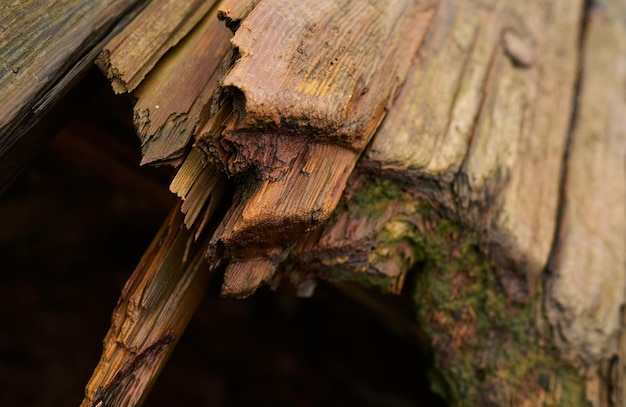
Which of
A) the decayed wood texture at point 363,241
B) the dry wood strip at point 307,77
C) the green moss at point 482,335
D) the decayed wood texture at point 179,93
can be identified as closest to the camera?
the dry wood strip at point 307,77

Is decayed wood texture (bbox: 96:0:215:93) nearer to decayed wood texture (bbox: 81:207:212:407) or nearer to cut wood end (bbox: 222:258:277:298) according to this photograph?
decayed wood texture (bbox: 81:207:212:407)

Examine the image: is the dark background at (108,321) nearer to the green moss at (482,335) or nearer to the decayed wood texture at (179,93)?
the green moss at (482,335)

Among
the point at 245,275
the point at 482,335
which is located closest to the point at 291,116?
the point at 245,275

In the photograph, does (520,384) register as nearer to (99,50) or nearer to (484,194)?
(484,194)

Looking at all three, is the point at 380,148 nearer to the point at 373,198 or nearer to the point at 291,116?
the point at 373,198

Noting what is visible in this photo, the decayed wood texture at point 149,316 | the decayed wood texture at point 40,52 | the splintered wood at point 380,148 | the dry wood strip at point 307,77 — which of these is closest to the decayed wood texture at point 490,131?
the splintered wood at point 380,148

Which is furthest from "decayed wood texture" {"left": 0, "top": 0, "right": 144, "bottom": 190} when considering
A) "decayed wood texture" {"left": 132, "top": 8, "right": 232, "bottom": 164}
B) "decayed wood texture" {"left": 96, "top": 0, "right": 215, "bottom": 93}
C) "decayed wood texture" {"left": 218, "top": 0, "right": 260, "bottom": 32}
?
"decayed wood texture" {"left": 218, "top": 0, "right": 260, "bottom": 32}

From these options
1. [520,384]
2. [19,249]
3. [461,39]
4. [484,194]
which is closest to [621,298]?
[520,384]

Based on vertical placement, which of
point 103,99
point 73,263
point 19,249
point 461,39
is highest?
point 103,99
